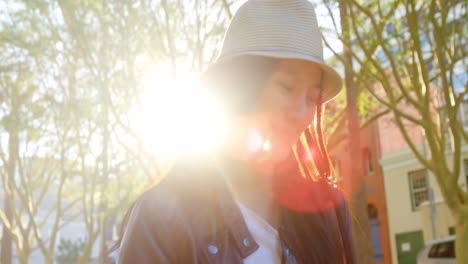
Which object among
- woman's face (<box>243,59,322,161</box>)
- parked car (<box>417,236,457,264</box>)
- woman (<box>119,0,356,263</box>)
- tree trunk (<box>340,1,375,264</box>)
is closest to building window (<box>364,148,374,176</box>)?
parked car (<box>417,236,457,264</box>)

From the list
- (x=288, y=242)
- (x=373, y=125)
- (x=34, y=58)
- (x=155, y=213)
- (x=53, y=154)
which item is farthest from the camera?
(x=373, y=125)

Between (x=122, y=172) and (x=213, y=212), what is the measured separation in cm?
2005

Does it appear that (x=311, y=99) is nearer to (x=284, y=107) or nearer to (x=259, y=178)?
(x=284, y=107)

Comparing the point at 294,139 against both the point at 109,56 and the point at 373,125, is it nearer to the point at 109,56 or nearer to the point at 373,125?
the point at 109,56

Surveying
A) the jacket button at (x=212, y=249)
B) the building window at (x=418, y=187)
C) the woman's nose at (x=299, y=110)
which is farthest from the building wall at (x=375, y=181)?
the jacket button at (x=212, y=249)

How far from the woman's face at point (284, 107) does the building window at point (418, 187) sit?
25252 mm

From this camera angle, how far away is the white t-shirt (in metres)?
1.64

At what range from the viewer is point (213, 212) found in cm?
156

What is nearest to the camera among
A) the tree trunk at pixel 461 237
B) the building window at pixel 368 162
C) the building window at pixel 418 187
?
the tree trunk at pixel 461 237

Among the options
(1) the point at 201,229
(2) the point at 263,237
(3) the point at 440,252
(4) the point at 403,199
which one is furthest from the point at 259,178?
(4) the point at 403,199

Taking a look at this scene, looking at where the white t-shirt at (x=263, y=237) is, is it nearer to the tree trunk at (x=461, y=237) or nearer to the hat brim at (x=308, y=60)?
the hat brim at (x=308, y=60)

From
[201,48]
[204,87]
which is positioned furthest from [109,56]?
[204,87]

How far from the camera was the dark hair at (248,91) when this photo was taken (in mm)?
1735

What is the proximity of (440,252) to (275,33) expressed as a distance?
558 inches
